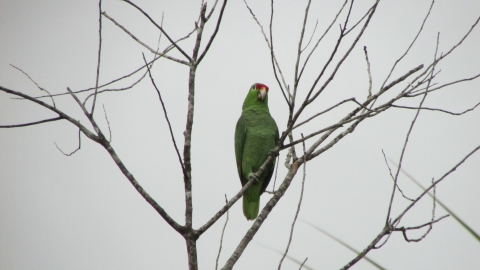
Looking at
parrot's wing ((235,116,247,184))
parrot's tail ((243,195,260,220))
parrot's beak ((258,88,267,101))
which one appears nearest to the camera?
parrot's tail ((243,195,260,220))

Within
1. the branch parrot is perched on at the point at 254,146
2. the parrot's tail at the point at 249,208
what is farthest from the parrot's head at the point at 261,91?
the parrot's tail at the point at 249,208

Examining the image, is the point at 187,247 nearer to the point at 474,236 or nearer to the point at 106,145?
the point at 106,145

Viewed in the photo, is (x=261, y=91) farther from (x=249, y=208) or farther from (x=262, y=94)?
(x=249, y=208)

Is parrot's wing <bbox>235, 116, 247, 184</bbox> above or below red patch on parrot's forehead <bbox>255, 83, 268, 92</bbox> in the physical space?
below

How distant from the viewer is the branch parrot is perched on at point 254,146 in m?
5.41

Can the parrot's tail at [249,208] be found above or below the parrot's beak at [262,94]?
below

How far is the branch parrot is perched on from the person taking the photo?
5.41m

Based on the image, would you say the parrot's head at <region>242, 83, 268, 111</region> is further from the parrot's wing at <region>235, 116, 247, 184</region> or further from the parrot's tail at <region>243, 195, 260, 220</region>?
the parrot's tail at <region>243, 195, 260, 220</region>

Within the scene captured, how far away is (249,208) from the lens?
5.38 meters

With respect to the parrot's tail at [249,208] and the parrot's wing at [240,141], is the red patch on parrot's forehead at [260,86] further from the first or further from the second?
the parrot's tail at [249,208]

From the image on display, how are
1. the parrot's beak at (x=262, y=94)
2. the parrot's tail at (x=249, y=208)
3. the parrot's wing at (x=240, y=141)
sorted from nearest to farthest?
the parrot's tail at (x=249, y=208), the parrot's wing at (x=240, y=141), the parrot's beak at (x=262, y=94)

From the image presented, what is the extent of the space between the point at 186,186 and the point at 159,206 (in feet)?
0.70

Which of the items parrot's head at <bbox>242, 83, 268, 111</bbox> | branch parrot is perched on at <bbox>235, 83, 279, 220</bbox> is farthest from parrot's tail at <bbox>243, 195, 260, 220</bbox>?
parrot's head at <bbox>242, 83, 268, 111</bbox>

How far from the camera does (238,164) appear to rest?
5.72 meters
